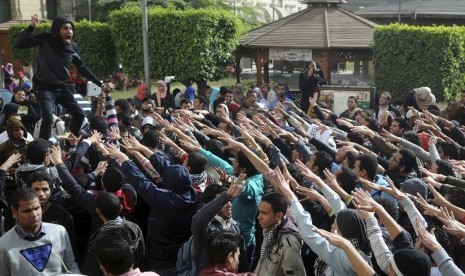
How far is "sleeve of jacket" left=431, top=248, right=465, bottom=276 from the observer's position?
4082 millimetres

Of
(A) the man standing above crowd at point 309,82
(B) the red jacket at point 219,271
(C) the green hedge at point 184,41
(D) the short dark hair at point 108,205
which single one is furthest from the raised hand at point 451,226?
(C) the green hedge at point 184,41

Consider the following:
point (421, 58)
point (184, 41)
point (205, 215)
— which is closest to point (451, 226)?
point (205, 215)

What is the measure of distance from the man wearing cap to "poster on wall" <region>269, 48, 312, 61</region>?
10.2 m

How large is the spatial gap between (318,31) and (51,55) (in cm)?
1114

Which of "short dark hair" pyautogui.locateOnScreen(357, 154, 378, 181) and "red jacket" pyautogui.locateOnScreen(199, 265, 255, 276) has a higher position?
"short dark hair" pyautogui.locateOnScreen(357, 154, 378, 181)

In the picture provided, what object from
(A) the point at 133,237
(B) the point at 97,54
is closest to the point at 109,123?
(A) the point at 133,237

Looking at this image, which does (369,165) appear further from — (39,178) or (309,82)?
(309,82)

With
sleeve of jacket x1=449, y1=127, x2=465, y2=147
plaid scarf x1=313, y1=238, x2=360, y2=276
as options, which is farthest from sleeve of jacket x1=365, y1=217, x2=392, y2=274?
sleeve of jacket x1=449, y1=127, x2=465, y2=147

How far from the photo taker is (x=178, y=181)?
5250 millimetres

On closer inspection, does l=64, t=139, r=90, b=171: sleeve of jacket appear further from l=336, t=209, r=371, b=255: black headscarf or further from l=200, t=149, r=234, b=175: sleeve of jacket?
l=336, t=209, r=371, b=255: black headscarf

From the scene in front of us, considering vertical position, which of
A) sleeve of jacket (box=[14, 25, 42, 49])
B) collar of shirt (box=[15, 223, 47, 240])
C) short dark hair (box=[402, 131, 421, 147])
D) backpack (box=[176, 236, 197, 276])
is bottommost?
backpack (box=[176, 236, 197, 276])

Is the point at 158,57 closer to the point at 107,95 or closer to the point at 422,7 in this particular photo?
the point at 107,95

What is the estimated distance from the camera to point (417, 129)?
9.78 m

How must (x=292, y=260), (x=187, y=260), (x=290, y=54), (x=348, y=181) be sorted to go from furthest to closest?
1. (x=290, y=54)
2. (x=348, y=181)
3. (x=187, y=260)
4. (x=292, y=260)
